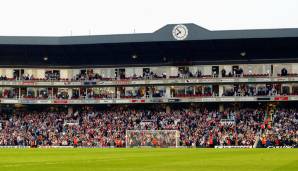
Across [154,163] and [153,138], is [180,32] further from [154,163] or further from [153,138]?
[154,163]

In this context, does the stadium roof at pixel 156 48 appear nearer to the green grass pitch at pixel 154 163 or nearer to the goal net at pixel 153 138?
the goal net at pixel 153 138

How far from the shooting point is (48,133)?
84375 millimetres

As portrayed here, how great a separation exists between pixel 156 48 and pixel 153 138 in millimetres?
18406

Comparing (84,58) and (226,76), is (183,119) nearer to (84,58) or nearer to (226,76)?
(226,76)

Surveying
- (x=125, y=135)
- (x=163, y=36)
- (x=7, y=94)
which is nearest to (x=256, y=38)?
(x=163, y=36)

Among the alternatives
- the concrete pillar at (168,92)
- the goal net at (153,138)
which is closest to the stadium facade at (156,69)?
the concrete pillar at (168,92)

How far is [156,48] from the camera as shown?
297 ft

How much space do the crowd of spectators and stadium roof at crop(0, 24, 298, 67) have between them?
709 centimetres

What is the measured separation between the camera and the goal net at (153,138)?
7506 centimetres

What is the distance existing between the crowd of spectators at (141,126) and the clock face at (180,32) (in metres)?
10.0

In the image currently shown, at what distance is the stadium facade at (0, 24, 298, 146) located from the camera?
8732 cm

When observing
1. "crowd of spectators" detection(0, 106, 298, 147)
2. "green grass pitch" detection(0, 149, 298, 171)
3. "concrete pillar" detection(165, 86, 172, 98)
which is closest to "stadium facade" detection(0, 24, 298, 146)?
"concrete pillar" detection(165, 86, 172, 98)

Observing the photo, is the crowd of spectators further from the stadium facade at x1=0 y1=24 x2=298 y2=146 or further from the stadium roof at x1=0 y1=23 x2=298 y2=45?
the stadium roof at x1=0 y1=23 x2=298 y2=45

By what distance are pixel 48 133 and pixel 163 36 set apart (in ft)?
63.2
